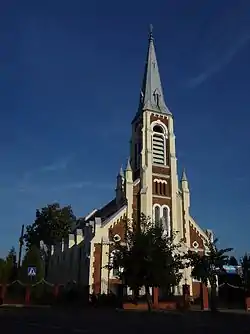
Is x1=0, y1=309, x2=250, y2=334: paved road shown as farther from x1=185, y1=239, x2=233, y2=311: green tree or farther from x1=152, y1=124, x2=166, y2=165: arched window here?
x1=152, y1=124, x2=166, y2=165: arched window

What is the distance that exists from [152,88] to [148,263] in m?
33.8

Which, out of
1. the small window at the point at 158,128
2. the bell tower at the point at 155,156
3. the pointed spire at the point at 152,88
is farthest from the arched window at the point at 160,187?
the pointed spire at the point at 152,88

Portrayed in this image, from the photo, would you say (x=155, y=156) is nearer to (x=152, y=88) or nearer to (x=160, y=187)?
(x=160, y=187)

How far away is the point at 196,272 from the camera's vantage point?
3694 cm

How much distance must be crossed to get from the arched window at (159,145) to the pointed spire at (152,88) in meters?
2.97

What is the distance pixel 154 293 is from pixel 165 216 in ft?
46.3

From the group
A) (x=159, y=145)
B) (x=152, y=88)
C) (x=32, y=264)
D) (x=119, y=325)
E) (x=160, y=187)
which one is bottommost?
(x=119, y=325)

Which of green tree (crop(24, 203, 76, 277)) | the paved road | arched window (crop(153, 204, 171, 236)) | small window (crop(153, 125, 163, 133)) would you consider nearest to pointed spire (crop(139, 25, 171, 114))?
small window (crop(153, 125, 163, 133))

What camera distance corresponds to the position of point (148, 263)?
32688 millimetres

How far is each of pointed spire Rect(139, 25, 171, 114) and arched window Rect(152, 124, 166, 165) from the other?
2.97 meters

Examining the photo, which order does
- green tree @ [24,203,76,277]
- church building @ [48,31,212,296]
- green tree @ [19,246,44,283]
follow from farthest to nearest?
1. green tree @ [24,203,76,277]
2. green tree @ [19,246,44,283]
3. church building @ [48,31,212,296]

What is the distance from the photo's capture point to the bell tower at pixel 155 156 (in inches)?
2008

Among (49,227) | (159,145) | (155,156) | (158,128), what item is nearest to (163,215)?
(155,156)

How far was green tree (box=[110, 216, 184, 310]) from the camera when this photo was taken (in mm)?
32562
